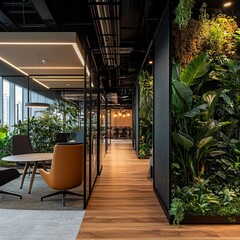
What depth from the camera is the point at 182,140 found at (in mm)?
3725

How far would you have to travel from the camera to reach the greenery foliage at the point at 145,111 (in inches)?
328

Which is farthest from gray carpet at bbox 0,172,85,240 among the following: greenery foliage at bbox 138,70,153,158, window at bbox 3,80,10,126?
window at bbox 3,80,10,126

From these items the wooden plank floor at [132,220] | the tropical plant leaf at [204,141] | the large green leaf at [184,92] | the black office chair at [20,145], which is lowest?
the wooden plank floor at [132,220]

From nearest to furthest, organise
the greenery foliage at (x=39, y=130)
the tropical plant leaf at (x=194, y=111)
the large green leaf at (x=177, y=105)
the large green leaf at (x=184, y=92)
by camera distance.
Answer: the tropical plant leaf at (x=194, y=111)
the large green leaf at (x=184, y=92)
the large green leaf at (x=177, y=105)
the greenery foliage at (x=39, y=130)

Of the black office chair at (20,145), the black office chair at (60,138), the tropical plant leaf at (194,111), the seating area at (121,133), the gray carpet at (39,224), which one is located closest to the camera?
the gray carpet at (39,224)

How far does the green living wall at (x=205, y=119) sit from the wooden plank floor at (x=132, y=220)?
0.25m

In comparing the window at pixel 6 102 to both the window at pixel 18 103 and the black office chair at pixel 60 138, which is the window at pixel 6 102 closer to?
the window at pixel 18 103

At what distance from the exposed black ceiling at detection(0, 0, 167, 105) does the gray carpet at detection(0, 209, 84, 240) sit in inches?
125

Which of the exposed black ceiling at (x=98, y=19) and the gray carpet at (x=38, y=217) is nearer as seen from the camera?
the gray carpet at (x=38, y=217)

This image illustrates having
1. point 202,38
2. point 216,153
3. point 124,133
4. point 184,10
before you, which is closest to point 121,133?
point 124,133

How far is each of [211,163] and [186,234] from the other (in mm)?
1284

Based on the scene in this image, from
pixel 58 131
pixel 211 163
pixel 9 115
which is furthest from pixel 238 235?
pixel 9 115

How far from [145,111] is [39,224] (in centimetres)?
584

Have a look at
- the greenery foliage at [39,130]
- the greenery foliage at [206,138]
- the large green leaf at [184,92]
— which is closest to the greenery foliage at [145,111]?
the greenery foliage at [39,130]
